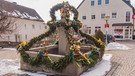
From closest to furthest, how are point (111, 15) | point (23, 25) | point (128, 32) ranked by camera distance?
point (23, 25)
point (128, 32)
point (111, 15)

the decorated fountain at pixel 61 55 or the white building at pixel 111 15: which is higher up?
the white building at pixel 111 15

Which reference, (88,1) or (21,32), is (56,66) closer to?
(21,32)

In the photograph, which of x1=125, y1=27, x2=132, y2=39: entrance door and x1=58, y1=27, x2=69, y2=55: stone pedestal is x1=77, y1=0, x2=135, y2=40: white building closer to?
x1=125, y1=27, x2=132, y2=39: entrance door

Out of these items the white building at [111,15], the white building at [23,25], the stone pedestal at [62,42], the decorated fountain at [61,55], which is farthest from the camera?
the white building at [111,15]

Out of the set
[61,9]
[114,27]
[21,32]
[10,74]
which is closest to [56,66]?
[10,74]

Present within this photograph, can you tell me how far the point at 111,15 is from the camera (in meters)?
30.6

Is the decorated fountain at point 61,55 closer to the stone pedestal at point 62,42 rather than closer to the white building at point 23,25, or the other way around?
A: the stone pedestal at point 62,42

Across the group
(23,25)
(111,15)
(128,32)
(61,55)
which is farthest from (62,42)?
(111,15)

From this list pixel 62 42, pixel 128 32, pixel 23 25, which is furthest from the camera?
pixel 128 32

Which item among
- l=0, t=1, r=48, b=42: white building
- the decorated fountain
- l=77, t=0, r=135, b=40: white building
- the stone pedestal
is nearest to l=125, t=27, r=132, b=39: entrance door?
l=77, t=0, r=135, b=40: white building

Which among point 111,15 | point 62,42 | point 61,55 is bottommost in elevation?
point 61,55

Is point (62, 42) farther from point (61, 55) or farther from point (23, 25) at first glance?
point (23, 25)

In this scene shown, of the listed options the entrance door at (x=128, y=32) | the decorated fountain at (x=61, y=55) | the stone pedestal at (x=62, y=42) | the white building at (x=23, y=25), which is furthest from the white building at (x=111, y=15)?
the stone pedestal at (x=62, y=42)

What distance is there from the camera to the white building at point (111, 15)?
29.2 meters
